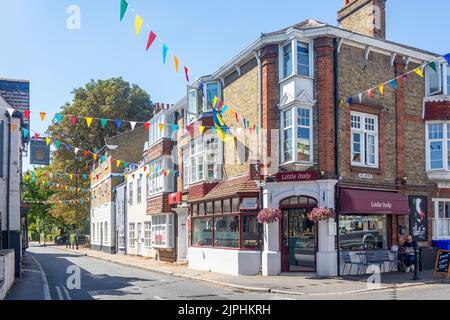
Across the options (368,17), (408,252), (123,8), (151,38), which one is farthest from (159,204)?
(123,8)

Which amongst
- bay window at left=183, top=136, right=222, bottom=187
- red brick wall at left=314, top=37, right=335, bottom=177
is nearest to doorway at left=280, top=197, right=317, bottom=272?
red brick wall at left=314, top=37, right=335, bottom=177

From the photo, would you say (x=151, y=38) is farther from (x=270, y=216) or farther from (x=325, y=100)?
(x=270, y=216)

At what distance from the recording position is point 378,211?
63.8 ft

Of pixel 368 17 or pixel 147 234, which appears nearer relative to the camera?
pixel 368 17

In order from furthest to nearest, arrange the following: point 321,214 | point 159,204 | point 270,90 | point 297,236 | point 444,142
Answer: point 159,204
point 444,142
point 270,90
point 297,236
point 321,214

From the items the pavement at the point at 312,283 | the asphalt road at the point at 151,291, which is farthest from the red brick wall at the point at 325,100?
the asphalt road at the point at 151,291

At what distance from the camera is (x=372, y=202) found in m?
19.4

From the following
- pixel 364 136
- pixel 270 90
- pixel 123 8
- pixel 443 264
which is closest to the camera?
pixel 123 8

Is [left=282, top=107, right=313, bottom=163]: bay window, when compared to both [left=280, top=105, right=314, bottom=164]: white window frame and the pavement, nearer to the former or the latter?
[left=280, top=105, right=314, bottom=164]: white window frame

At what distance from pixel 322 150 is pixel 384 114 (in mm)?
3588

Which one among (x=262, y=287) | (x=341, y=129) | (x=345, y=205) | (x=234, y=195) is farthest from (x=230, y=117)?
(x=262, y=287)

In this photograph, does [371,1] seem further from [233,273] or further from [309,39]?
[233,273]

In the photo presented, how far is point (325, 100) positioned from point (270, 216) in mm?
4871

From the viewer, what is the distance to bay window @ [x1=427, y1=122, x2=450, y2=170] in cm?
2156
